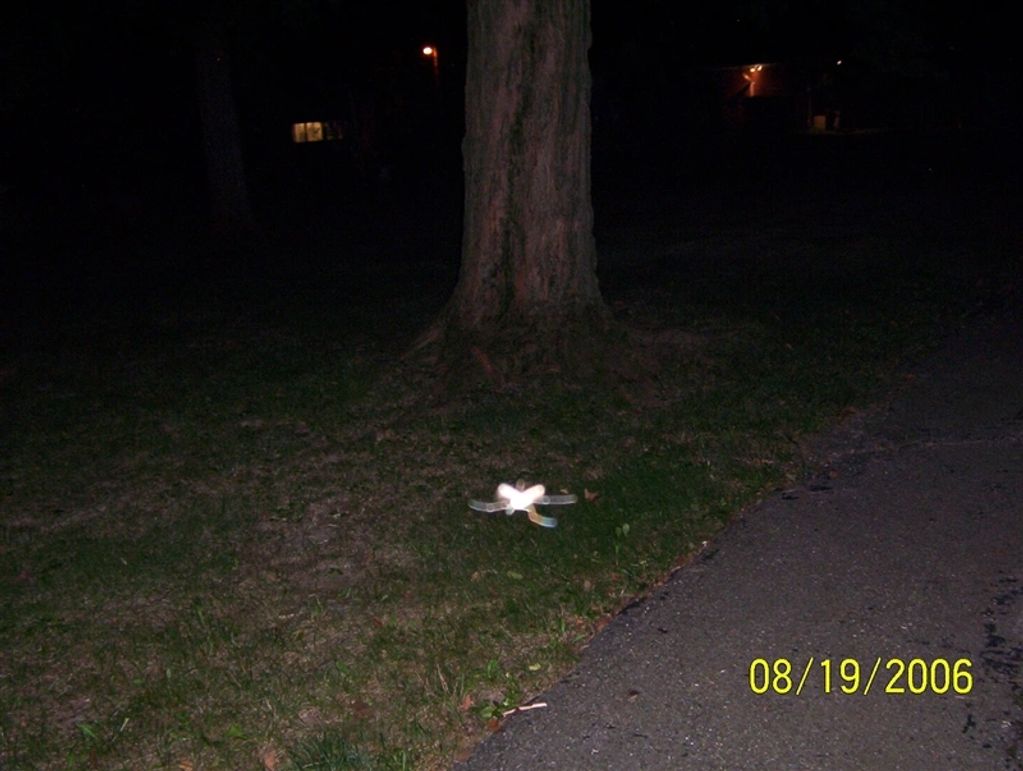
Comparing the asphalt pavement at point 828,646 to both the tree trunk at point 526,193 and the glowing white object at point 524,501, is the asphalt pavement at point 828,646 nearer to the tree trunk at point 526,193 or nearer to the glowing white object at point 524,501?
the glowing white object at point 524,501

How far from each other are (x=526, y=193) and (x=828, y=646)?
4.92m

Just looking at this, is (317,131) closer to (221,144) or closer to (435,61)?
(435,61)

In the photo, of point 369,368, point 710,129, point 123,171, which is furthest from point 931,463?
point 710,129

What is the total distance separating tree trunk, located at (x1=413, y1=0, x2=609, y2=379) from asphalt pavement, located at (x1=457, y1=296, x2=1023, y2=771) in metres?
2.84

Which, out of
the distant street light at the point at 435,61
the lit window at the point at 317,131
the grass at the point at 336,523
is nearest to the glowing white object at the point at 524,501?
the grass at the point at 336,523

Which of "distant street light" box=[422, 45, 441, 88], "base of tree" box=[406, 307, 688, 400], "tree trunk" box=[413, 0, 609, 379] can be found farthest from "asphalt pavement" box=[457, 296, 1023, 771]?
"distant street light" box=[422, 45, 441, 88]

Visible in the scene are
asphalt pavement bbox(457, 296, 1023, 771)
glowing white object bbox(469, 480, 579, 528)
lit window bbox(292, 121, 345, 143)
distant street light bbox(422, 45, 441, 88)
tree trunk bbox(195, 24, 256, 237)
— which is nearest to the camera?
asphalt pavement bbox(457, 296, 1023, 771)

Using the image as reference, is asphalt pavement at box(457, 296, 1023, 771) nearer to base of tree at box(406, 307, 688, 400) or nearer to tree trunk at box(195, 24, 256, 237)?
base of tree at box(406, 307, 688, 400)

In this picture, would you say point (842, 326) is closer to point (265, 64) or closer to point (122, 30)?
point (122, 30)

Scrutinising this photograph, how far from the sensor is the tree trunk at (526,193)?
8.65m

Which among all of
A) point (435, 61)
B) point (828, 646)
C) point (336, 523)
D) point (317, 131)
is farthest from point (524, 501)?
point (435, 61)

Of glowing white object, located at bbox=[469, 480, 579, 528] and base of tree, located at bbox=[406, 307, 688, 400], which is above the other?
base of tree, located at bbox=[406, 307, 688, 400]

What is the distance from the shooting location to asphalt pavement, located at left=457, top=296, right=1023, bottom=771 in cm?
409

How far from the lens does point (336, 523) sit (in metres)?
6.55
